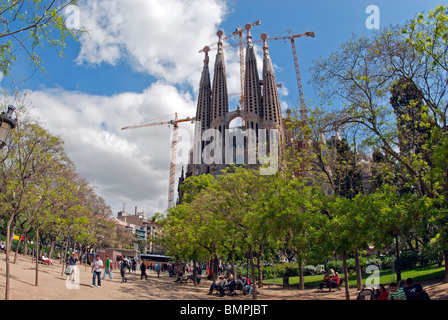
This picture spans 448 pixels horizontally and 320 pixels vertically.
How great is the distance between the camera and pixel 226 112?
106 meters

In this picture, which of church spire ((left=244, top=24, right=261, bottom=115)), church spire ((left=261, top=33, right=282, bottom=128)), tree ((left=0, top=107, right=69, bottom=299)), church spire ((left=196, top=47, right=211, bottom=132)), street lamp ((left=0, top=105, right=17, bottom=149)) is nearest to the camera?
street lamp ((left=0, top=105, right=17, bottom=149))

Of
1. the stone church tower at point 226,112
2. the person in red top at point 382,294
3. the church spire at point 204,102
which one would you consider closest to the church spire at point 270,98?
the stone church tower at point 226,112

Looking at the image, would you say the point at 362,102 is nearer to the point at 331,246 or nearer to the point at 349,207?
the point at 349,207

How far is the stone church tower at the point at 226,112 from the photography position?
3895 inches

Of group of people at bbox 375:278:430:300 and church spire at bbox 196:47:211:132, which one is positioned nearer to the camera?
group of people at bbox 375:278:430:300

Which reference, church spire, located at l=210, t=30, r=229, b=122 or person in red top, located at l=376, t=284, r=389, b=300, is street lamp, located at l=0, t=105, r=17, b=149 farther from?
church spire, located at l=210, t=30, r=229, b=122

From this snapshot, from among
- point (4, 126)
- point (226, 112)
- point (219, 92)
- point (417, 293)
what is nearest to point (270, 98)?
point (226, 112)

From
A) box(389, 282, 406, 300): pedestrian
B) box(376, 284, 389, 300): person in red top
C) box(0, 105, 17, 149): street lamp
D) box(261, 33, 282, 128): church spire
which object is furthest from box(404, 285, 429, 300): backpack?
box(261, 33, 282, 128): church spire

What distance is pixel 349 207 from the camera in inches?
557

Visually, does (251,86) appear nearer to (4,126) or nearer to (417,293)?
(417,293)

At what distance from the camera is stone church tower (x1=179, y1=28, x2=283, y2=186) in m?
98.9
